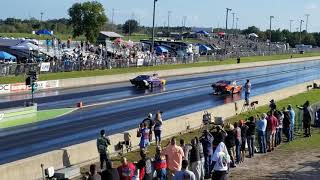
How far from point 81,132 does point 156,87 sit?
24315 mm

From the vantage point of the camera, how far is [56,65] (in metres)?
51.5

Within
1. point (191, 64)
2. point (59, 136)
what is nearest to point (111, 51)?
point (191, 64)

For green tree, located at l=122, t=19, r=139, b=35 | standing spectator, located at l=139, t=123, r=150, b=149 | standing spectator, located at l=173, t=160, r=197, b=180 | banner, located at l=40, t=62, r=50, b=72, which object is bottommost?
standing spectator, located at l=139, t=123, r=150, b=149

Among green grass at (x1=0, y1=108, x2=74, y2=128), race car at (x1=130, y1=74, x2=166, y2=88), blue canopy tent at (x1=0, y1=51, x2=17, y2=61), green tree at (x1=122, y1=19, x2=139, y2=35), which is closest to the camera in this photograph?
green grass at (x1=0, y1=108, x2=74, y2=128)

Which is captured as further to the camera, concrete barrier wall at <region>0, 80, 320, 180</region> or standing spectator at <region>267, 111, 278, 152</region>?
standing spectator at <region>267, 111, 278, 152</region>

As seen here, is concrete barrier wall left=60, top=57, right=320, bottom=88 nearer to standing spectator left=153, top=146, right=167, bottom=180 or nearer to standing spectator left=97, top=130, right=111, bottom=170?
standing spectator left=97, top=130, right=111, bottom=170

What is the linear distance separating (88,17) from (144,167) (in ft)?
218

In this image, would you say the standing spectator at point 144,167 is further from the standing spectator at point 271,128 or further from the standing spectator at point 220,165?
the standing spectator at point 271,128

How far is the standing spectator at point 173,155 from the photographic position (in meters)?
15.6

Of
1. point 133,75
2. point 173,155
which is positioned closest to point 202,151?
point 173,155

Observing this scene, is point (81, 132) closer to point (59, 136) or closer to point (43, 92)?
point (59, 136)

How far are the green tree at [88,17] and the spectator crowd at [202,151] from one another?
2182 inches

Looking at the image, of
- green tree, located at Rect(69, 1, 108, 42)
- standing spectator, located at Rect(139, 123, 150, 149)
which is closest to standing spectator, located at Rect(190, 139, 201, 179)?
standing spectator, located at Rect(139, 123, 150, 149)

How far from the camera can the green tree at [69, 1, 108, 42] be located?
78.8 meters
